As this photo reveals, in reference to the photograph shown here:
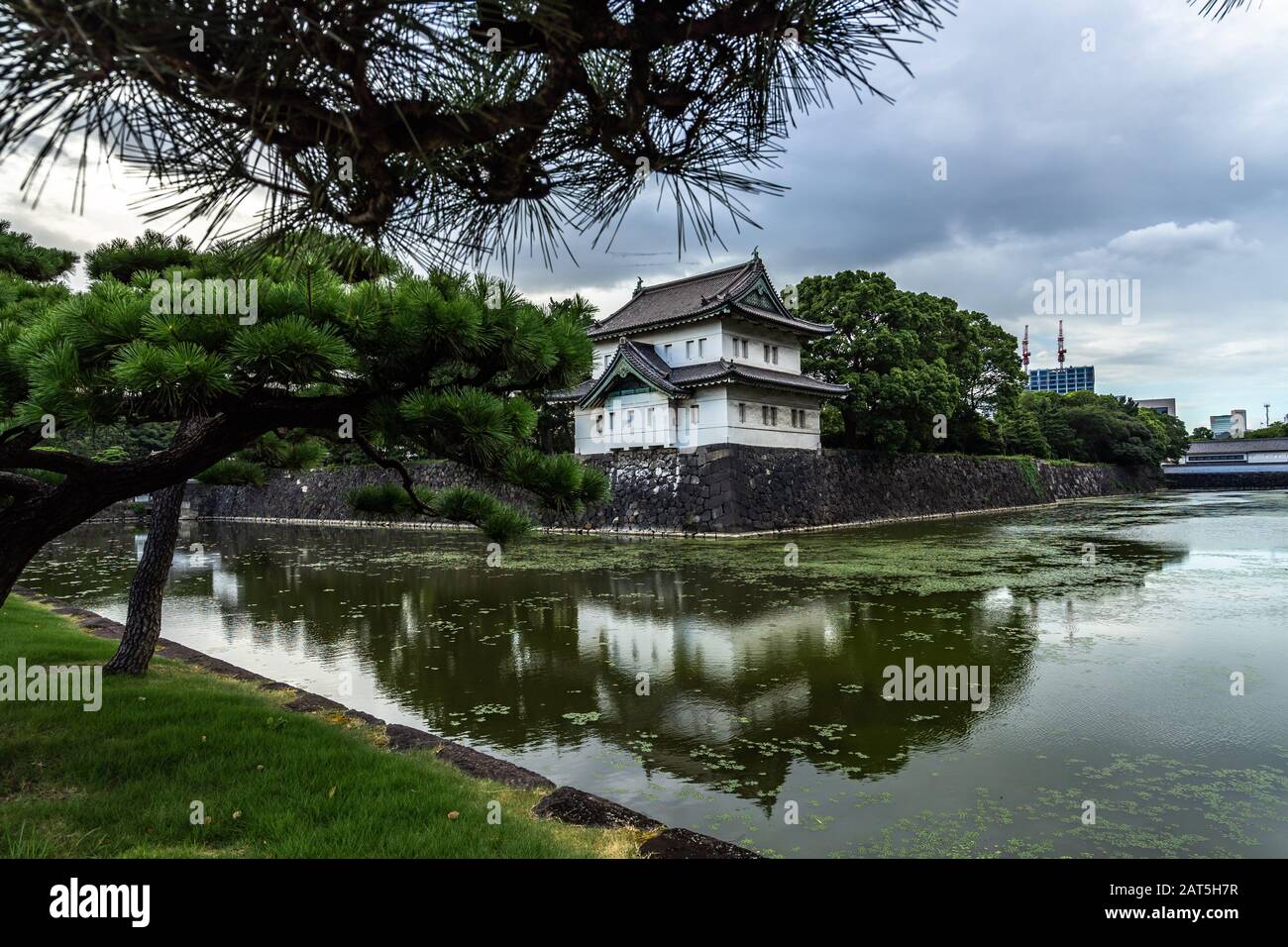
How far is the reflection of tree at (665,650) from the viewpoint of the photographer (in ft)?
14.3

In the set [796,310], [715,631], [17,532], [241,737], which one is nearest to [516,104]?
[17,532]

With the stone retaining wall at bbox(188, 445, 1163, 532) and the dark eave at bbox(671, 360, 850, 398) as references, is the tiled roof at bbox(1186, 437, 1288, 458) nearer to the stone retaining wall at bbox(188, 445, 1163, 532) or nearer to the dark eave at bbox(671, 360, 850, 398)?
the stone retaining wall at bbox(188, 445, 1163, 532)

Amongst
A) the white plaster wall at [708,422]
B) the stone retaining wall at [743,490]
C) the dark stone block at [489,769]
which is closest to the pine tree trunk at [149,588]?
the dark stone block at [489,769]

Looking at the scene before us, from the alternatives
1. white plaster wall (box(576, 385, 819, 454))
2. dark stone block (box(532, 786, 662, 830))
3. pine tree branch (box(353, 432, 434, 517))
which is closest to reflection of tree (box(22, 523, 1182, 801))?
dark stone block (box(532, 786, 662, 830))

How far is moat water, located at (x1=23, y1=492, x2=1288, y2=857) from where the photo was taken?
3.28 meters

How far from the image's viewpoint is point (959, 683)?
17.5 feet

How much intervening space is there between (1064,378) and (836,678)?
11703 cm

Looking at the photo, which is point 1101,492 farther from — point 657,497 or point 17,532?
point 17,532

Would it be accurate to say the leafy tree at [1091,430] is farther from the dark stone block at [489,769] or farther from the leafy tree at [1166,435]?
the dark stone block at [489,769]

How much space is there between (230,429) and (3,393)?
34.4 inches

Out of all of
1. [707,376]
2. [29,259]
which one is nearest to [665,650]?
[29,259]

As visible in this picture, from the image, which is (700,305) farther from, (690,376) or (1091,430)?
(1091,430)

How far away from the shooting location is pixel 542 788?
334 centimetres

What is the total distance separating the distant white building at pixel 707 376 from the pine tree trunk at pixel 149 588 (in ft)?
50.4
